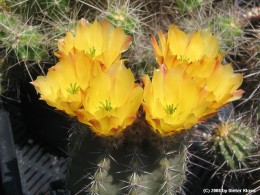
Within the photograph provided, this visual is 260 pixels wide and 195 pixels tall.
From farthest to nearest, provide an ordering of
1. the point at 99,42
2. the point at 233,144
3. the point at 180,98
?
1. the point at 233,144
2. the point at 99,42
3. the point at 180,98

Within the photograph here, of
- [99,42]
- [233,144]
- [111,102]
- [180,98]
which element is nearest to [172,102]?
[180,98]

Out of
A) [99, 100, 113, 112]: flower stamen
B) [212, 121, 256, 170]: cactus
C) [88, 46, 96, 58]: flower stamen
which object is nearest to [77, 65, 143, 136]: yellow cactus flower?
[99, 100, 113, 112]: flower stamen

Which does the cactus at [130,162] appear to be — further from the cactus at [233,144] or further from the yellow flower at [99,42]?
the cactus at [233,144]

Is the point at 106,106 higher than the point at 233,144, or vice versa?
the point at 106,106

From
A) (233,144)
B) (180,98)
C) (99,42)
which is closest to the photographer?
(180,98)

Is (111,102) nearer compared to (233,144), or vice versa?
(111,102)

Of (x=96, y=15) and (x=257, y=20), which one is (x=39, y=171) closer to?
(x=96, y=15)

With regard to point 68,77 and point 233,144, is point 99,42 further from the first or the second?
point 233,144

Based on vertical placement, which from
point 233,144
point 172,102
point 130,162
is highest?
point 172,102
